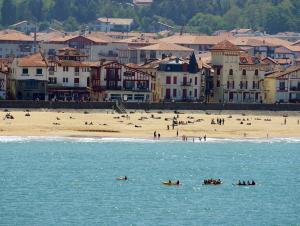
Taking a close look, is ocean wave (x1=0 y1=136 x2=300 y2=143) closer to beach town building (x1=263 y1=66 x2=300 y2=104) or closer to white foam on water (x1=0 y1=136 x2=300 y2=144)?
white foam on water (x1=0 y1=136 x2=300 y2=144)

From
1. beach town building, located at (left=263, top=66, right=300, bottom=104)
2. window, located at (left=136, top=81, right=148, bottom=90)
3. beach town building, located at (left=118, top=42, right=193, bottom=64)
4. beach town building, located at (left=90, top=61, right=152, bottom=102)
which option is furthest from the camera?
beach town building, located at (left=118, top=42, right=193, bottom=64)

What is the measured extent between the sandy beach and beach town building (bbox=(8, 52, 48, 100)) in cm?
1004

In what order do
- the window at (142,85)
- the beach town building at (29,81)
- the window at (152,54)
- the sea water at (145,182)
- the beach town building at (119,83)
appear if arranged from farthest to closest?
1. the window at (152,54)
2. the window at (142,85)
3. the beach town building at (119,83)
4. the beach town building at (29,81)
5. the sea water at (145,182)

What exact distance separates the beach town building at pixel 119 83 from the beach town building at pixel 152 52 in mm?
31932

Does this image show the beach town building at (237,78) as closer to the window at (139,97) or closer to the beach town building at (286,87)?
the beach town building at (286,87)

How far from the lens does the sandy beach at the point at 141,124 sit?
11975 cm

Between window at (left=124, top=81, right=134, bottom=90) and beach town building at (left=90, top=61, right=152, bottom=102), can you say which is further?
window at (left=124, top=81, right=134, bottom=90)

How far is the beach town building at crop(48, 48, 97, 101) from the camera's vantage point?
144 metres

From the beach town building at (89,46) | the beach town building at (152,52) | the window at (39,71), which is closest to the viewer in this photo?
the window at (39,71)

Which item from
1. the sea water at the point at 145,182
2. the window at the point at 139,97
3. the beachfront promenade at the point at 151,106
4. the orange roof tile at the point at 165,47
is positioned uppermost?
the orange roof tile at the point at 165,47

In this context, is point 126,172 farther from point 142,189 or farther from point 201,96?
point 201,96

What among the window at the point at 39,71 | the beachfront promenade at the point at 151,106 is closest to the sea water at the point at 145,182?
the beachfront promenade at the point at 151,106

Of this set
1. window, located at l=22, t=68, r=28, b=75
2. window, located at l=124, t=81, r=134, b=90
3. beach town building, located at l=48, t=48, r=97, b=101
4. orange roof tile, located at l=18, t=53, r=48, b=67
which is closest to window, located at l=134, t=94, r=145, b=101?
window, located at l=124, t=81, r=134, b=90

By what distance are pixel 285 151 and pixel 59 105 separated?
2691cm
